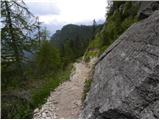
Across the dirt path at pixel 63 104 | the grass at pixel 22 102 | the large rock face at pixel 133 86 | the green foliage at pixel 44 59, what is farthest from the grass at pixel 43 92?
the green foliage at pixel 44 59

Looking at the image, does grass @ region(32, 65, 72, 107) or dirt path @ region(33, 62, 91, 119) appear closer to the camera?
dirt path @ region(33, 62, 91, 119)

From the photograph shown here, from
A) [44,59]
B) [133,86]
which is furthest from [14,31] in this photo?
[44,59]

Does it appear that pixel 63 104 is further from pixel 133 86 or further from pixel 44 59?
pixel 44 59

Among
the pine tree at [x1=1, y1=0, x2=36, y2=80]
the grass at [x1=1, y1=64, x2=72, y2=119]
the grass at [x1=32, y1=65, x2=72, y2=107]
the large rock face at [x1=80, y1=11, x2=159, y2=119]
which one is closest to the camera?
the large rock face at [x1=80, y1=11, x2=159, y2=119]

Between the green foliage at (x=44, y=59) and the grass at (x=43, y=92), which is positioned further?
the green foliage at (x=44, y=59)

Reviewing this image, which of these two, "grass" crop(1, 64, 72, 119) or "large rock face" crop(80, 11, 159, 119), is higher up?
"large rock face" crop(80, 11, 159, 119)

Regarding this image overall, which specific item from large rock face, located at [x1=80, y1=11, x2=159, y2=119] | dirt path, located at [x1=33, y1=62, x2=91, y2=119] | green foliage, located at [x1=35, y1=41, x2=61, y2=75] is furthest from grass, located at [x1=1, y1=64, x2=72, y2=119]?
green foliage, located at [x1=35, y1=41, x2=61, y2=75]

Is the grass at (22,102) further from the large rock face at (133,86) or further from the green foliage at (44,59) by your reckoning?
the green foliage at (44,59)

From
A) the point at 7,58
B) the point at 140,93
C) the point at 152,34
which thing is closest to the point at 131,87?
the point at 140,93

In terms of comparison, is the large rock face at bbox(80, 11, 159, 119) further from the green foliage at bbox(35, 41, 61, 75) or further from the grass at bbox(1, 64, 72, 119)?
the green foliage at bbox(35, 41, 61, 75)

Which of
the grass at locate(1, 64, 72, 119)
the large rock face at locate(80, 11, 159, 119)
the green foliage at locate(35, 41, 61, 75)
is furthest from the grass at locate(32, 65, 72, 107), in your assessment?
the green foliage at locate(35, 41, 61, 75)

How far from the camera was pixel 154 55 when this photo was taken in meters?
9.49

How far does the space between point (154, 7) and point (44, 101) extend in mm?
10784

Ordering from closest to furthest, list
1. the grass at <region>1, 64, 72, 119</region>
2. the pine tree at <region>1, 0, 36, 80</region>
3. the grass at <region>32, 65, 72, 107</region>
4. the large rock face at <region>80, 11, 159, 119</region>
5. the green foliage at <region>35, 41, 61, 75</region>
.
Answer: the large rock face at <region>80, 11, 159, 119</region> < the grass at <region>1, 64, 72, 119</region> < the grass at <region>32, 65, 72, 107</region> < the pine tree at <region>1, 0, 36, 80</region> < the green foliage at <region>35, 41, 61, 75</region>
